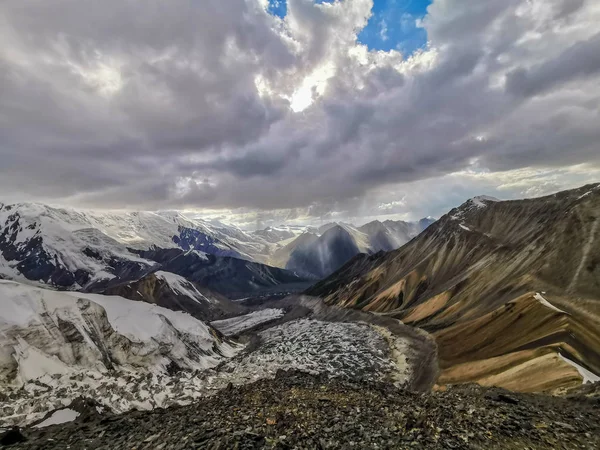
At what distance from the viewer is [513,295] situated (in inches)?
2635

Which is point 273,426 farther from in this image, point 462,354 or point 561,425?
point 462,354

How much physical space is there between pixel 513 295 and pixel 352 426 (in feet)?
200

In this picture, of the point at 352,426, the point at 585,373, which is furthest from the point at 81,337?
the point at 585,373

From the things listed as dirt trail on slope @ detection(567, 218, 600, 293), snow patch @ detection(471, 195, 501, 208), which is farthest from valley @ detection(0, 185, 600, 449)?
snow patch @ detection(471, 195, 501, 208)

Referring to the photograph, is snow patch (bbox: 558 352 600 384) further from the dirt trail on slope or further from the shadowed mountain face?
the dirt trail on slope

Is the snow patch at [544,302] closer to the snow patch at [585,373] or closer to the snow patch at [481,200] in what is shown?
the snow patch at [585,373]

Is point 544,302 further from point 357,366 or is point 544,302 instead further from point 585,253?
point 357,366

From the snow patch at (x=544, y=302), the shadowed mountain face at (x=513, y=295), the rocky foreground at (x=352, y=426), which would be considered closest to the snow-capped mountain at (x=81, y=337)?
the rocky foreground at (x=352, y=426)

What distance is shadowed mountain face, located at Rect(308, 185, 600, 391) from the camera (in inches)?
1577

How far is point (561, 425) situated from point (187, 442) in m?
18.0

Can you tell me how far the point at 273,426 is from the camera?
61.0 ft

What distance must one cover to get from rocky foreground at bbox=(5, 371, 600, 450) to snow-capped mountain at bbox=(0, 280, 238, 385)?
16805mm

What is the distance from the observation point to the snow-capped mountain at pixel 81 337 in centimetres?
3572

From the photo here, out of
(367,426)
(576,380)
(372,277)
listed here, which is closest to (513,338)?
(576,380)
